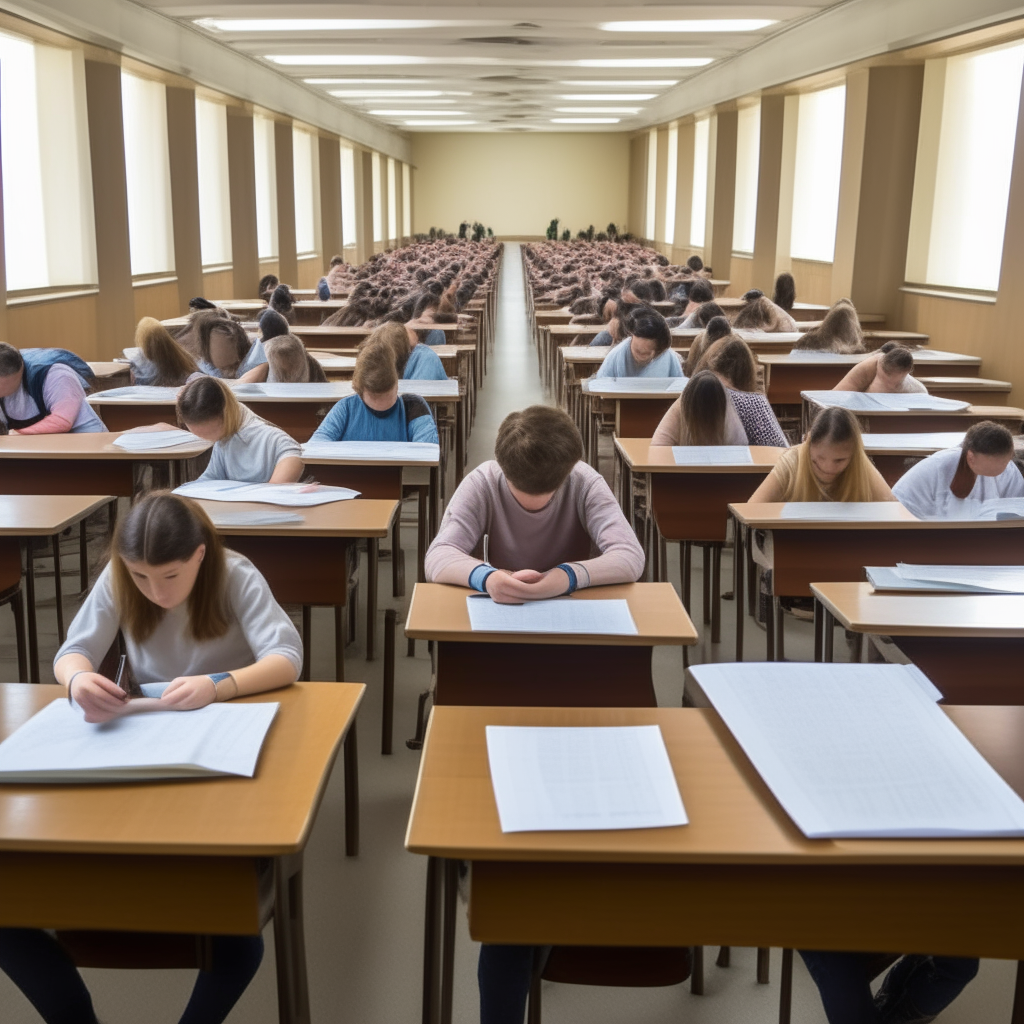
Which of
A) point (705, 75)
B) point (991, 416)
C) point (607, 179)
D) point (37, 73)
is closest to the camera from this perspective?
point (991, 416)

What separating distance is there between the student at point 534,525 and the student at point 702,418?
1506 millimetres

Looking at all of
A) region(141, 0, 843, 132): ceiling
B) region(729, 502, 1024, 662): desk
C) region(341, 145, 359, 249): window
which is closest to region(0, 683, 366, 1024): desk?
region(729, 502, 1024, 662): desk

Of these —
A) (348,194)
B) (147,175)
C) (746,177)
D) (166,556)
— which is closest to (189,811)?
(166,556)

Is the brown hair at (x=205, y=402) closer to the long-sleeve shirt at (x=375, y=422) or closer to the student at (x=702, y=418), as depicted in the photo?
the long-sleeve shirt at (x=375, y=422)

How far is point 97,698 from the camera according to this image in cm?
178

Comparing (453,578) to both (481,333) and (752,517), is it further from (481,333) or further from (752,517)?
(481,333)

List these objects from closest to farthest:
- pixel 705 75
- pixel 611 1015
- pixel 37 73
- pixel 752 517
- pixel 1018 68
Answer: pixel 611 1015 → pixel 752 517 → pixel 1018 68 → pixel 37 73 → pixel 705 75

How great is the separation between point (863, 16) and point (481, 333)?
4813 mm

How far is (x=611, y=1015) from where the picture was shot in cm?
220

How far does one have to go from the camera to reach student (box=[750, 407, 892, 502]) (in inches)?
136

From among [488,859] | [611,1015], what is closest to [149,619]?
[488,859]

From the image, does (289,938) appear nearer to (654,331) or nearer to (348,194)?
(654,331)

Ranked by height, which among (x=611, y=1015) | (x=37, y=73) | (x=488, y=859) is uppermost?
(x=37, y=73)

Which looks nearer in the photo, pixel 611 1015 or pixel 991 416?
pixel 611 1015
